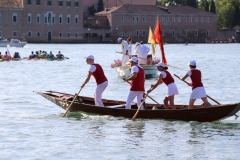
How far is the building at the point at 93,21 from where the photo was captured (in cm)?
10188

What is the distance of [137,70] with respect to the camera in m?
16.4

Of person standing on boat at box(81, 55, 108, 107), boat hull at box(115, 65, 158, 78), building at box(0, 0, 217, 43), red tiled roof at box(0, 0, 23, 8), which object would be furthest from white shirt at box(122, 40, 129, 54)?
red tiled roof at box(0, 0, 23, 8)

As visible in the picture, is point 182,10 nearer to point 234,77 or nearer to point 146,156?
point 234,77

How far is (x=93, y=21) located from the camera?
108688mm

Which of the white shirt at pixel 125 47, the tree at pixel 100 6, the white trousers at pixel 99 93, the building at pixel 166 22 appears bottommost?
the building at pixel 166 22

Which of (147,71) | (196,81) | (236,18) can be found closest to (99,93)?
(196,81)

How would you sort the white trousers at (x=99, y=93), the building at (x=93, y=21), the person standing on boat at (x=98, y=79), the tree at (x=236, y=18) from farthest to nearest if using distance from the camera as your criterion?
the tree at (x=236, y=18) → the building at (x=93, y=21) → the white trousers at (x=99, y=93) → the person standing on boat at (x=98, y=79)

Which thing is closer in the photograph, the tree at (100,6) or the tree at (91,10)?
the tree at (100,6)

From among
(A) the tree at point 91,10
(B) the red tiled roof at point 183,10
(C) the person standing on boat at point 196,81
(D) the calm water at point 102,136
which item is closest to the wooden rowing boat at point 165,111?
(D) the calm water at point 102,136

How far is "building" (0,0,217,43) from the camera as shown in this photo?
10188 cm

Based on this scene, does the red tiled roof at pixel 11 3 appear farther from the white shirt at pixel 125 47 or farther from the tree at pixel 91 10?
the white shirt at pixel 125 47

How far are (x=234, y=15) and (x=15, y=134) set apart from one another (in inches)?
3988

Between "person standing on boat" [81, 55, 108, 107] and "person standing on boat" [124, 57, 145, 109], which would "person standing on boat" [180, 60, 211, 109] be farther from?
"person standing on boat" [81, 55, 108, 107]

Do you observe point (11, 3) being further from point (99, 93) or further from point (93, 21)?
point (99, 93)
